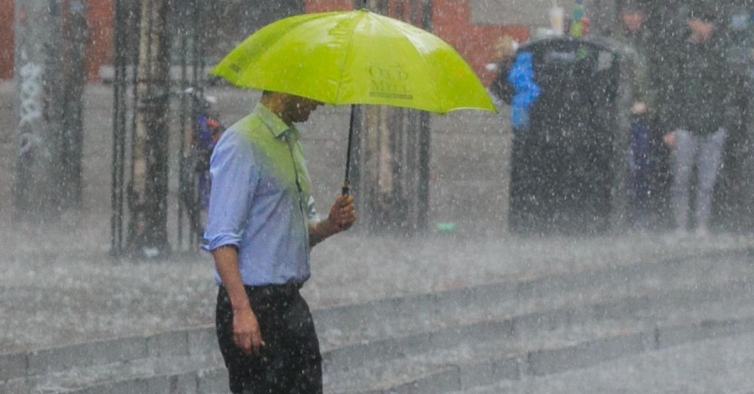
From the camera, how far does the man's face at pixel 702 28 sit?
14453 millimetres

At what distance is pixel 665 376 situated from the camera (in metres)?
8.91

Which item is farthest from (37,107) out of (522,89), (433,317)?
(433,317)

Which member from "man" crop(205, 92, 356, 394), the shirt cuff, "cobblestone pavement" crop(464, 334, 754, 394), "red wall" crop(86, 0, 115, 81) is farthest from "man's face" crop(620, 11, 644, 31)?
the shirt cuff

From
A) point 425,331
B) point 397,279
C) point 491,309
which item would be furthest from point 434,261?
point 425,331

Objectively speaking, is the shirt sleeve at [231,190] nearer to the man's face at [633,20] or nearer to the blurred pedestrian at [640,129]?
the blurred pedestrian at [640,129]

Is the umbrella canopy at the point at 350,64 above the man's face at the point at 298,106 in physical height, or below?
above

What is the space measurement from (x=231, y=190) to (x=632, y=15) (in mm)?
11172

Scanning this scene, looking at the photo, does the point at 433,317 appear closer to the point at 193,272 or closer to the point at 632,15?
the point at 193,272

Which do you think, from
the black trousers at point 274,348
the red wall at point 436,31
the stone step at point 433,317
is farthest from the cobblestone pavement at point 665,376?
the red wall at point 436,31

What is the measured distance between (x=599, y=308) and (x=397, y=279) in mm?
1415

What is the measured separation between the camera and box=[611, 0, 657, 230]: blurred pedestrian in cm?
1467

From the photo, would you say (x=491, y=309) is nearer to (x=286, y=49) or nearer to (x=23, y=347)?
(x=23, y=347)

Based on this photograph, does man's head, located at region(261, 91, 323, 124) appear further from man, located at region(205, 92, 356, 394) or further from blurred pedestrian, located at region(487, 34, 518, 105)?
blurred pedestrian, located at region(487, 34, 518, 105)

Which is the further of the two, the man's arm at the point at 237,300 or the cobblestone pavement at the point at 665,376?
the cobblestone pavement at the point at 665,376
